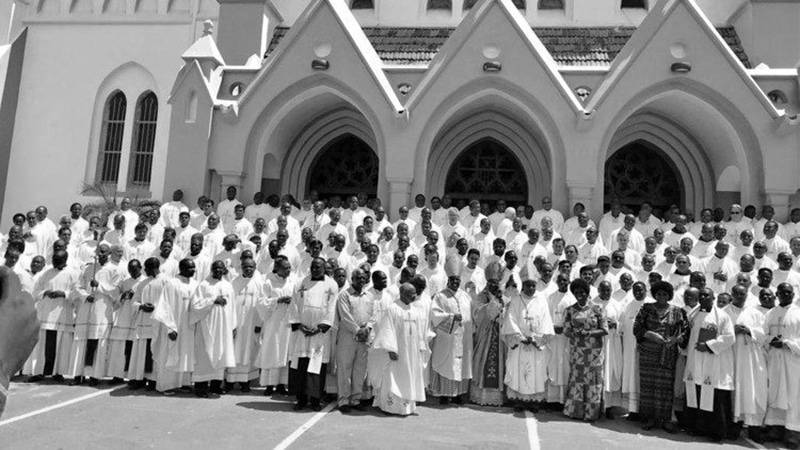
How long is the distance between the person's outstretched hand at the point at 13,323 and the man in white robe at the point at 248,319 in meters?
8.37

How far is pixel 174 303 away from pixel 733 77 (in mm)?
11816

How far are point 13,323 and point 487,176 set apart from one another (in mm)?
15547

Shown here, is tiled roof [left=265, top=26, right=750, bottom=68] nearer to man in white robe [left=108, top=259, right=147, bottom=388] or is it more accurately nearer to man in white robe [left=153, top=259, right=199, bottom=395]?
man in white robe [left=108, top=259, right=147, bottom=388]

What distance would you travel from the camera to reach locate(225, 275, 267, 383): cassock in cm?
1011

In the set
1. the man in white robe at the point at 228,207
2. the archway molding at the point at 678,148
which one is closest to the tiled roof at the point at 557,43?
the archway molding at the point at 678,148

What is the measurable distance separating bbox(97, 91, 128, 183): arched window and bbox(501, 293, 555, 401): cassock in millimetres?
14386

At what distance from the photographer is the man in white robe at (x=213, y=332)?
9.46 metres

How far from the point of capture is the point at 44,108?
19.8 m

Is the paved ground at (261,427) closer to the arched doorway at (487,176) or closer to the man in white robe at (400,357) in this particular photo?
the man in white robe at (400,357)

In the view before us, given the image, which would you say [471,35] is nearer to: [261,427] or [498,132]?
[498,132]

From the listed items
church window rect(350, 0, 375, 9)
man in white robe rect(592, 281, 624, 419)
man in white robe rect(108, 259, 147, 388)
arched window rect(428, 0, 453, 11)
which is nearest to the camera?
man in white robe rect(592, 281, 624, 419)

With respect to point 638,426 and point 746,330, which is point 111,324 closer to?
point 638,426

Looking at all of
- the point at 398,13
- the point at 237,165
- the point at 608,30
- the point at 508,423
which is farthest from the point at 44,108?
the point at 508,423

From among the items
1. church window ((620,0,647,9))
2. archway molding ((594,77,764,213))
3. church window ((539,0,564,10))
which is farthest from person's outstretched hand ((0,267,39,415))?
church window ((620,0,647,9))
